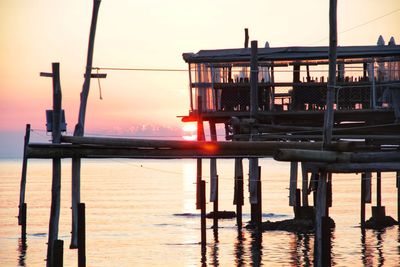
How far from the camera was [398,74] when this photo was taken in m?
42.4

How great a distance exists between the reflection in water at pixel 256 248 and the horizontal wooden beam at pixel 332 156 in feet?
43.7

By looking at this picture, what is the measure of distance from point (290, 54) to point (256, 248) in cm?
833

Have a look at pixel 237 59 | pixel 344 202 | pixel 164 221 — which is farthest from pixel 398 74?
pixel 344 202

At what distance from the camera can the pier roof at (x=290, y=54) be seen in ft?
141

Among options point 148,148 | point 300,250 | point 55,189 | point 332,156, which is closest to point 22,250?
point 300,250

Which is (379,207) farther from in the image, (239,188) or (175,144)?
(175,144)

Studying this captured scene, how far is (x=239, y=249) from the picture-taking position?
44.8 metres

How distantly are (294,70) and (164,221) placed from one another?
1088 inches

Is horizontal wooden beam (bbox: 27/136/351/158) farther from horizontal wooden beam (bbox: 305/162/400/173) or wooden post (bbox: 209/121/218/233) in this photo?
wooden post (bbox: 209/121/218/233)

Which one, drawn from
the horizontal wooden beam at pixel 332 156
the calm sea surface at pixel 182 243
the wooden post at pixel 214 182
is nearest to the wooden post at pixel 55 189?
the horizontal wooden beam at pixel 332 156

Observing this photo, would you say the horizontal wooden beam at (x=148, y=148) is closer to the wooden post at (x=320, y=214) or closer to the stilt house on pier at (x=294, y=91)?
the wooden post at (x=320, y=214)

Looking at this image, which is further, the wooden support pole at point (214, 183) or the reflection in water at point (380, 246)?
the wooden support pole at point (214, 183)

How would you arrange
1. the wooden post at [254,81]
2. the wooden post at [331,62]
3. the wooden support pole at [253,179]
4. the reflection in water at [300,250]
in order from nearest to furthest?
the wooden post at [331,62], the reflection in water at [300,250], the wooden post at [254,81], the wooden support pole at [253,179]

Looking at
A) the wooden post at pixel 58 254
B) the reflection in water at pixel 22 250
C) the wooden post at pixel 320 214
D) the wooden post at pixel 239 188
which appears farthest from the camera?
the wooden post at pixel 239 188
